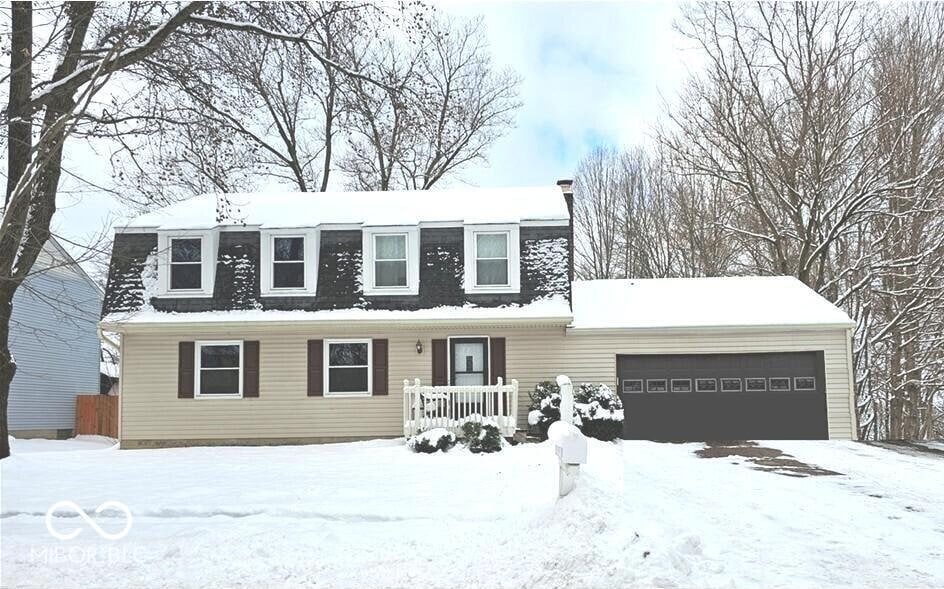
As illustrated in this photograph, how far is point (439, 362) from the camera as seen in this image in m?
16.2

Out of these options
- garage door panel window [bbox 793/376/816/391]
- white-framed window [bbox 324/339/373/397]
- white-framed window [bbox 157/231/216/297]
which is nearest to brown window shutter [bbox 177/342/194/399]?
white-framed window [bbox 157/231/216/297]

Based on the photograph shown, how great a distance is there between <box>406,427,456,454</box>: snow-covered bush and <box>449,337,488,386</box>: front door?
245 centimetres

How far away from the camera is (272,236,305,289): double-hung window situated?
1662 cm

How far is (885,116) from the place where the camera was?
70.0 feet

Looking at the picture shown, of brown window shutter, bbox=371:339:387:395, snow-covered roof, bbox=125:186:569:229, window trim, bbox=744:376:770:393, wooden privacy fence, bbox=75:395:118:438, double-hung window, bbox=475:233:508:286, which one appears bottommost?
wooden privacy fence, bbox=75:395:118:438

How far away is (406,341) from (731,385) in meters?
7.20

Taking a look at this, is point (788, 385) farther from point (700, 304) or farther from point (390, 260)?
point (390, 260)

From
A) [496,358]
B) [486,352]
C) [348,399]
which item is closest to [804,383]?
[496,358]

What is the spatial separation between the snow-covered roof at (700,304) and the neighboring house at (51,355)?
1544cm

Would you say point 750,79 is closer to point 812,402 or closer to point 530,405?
point 812,402

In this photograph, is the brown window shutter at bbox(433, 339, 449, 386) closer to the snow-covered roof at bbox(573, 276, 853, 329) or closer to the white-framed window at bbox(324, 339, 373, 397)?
the white-framed window at bbox(324, 339, 373, 397)

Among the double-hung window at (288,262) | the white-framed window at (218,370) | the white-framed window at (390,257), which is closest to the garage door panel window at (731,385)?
the white-framed window at (390,257)

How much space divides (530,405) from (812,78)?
14285 millimetres

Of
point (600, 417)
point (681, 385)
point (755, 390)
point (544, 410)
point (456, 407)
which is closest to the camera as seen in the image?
point (600, 417)
